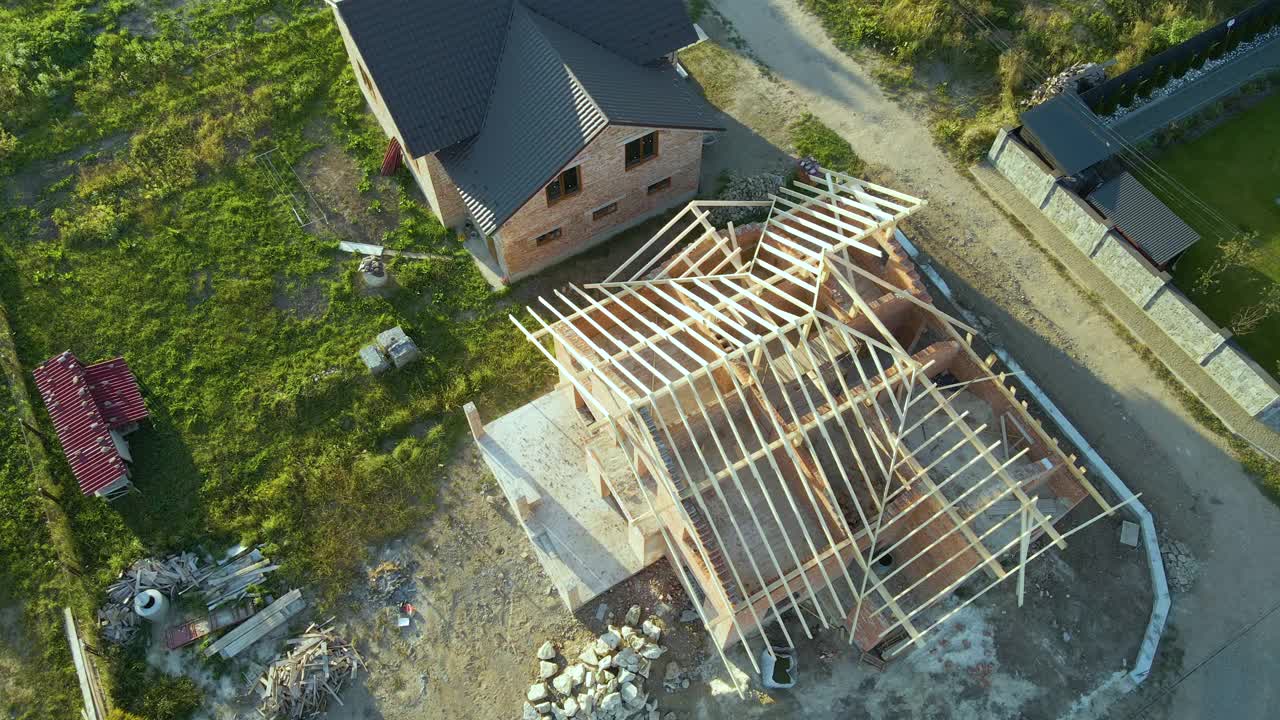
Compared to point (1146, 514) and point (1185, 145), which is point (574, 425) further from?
point (1185, 145)

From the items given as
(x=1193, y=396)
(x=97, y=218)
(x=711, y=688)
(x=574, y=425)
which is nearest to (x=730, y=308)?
(x=574, y=425)

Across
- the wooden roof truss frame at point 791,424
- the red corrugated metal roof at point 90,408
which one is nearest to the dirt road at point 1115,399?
the wooden roof truss frame at point 791,424

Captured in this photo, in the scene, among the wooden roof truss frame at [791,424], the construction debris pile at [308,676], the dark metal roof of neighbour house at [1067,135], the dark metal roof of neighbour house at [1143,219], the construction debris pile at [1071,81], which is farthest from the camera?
the construction debris pile at [1071,81]

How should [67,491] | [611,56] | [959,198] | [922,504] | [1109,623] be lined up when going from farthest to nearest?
[959,198], [611,56], [67,491], [1109,623], [922,504]

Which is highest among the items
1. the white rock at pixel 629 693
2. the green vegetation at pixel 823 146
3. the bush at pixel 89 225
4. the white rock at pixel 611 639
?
the green vegetation at pixel 823 146

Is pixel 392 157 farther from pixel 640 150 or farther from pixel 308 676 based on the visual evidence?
pixel 308 676

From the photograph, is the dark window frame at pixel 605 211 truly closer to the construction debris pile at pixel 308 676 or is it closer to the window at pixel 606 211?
the window at pixel 606 211
